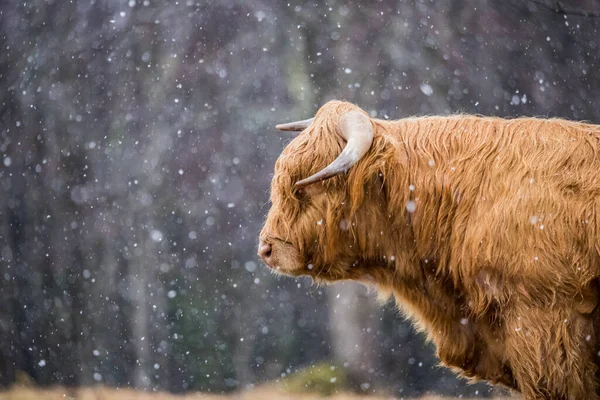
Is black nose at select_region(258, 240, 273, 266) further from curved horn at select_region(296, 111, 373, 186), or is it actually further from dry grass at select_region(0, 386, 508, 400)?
dry grass at select_region(0, 386, 508, 400)

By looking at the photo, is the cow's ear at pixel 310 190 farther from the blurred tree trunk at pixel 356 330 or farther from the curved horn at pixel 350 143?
the blurred tree trunk at pixel 356 330

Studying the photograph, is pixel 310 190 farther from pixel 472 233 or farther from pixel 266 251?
pixel 472 233

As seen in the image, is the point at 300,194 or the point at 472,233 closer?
the point at 472,233

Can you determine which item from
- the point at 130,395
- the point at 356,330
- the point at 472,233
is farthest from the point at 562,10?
the point at 130,395

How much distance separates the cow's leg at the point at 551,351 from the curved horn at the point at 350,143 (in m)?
0.97

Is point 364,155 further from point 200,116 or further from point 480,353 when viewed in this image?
point 200,116

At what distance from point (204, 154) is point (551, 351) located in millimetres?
3749

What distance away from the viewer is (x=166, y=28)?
5875 millimetres

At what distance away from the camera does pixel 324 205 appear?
3258mm

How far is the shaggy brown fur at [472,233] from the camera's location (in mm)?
2840

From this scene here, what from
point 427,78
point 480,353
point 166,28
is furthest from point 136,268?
point 480,353

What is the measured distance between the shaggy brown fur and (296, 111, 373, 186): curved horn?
0.26 ft

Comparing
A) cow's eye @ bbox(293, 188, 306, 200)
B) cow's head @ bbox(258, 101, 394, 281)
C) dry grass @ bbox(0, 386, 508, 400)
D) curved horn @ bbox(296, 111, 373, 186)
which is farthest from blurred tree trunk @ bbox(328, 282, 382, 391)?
curved horn @ bbox(296, 111, 373, 186)

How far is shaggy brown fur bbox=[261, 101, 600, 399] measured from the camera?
2840 mm
